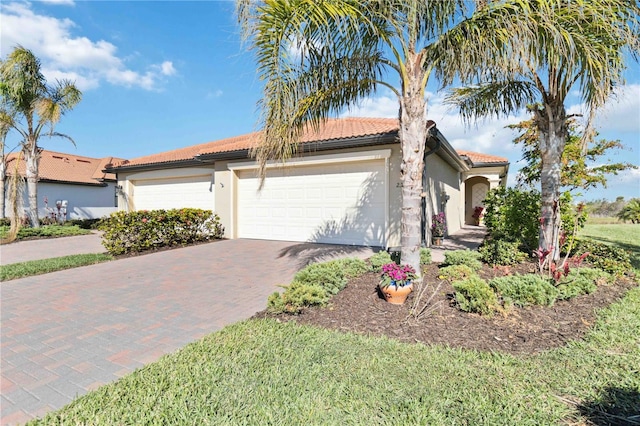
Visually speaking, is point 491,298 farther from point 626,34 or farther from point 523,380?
point 626,34

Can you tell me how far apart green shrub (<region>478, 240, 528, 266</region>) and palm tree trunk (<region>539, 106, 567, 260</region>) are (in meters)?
0.54

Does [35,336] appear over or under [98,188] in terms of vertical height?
under

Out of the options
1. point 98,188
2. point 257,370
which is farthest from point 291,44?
point 98,188

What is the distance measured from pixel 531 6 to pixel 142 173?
16085 mm

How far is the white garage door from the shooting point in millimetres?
13594

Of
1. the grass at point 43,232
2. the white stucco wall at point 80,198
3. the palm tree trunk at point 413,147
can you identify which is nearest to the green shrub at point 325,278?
the palm tree trunk at point 413,147

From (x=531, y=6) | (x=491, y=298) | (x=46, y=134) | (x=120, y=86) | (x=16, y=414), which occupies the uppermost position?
(x=120, y=86)

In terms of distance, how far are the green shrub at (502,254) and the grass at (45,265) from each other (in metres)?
10.1

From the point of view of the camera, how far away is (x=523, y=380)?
2.75 m

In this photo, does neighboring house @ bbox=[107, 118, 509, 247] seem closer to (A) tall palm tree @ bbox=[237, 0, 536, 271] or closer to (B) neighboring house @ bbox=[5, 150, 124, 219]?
(A) tall palm tree @ bbox=[237, 0, 536, 271]

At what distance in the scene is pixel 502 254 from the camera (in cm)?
689

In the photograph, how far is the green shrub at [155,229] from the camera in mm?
9703

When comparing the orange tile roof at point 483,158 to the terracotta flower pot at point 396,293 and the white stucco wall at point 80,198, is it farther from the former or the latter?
the white stucco wall at point 80,198

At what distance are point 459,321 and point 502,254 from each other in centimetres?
361
